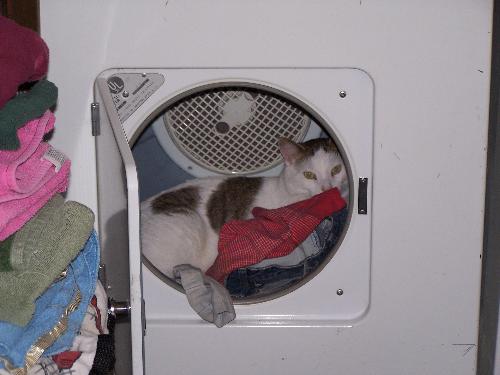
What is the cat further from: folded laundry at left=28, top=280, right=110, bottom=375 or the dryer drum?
folded laundry at left=28, top=280, right=110, bottom=375

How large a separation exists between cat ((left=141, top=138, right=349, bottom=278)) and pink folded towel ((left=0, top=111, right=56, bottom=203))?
2.45ft

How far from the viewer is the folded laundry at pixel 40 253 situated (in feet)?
2.37

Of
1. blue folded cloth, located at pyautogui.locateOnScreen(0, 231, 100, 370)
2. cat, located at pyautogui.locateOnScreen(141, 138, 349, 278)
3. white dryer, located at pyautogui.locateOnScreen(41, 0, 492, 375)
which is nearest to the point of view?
blue folded cloth, located at pyautogui.locateOnScreen(0, 231, 100, 370)

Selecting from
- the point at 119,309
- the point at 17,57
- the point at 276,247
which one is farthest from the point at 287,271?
the point at 17,57

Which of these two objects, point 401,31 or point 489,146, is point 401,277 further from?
point 401,31

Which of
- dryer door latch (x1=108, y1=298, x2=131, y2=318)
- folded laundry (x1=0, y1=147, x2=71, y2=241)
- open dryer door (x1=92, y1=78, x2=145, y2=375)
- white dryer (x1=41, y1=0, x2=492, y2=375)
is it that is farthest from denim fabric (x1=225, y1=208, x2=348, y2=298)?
folded laundry (x1=0, y1=147, x2=71, y2=241)

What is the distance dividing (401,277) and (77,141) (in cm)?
64

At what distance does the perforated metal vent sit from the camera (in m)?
1.69

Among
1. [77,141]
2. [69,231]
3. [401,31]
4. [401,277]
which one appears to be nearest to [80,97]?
[77,141]

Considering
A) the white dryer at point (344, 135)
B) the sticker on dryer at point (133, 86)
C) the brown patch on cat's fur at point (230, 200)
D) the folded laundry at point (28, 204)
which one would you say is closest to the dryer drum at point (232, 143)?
the brown patch on cat's fur at point (230, 200)

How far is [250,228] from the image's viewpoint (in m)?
1.59

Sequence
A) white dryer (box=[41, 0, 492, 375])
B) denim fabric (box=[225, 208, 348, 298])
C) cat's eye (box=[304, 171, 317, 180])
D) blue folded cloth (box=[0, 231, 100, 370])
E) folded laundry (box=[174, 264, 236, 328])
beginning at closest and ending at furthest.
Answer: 1. blue folded cloth (box=[0, 231, 100, 370])
2. white dryer (box=[41, 0, 492, 375])
3. folded laundry (box=[174, 264, 236, 328])
4. denim fabric (box=[225, 208, 348, 298])
5. cat's eye (box=[304, 171, 317, 180])

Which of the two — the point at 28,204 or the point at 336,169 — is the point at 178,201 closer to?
the point at 336,169

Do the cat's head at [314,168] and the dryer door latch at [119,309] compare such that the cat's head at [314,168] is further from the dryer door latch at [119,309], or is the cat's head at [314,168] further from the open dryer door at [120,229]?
the dryer door latch at [119,309]
